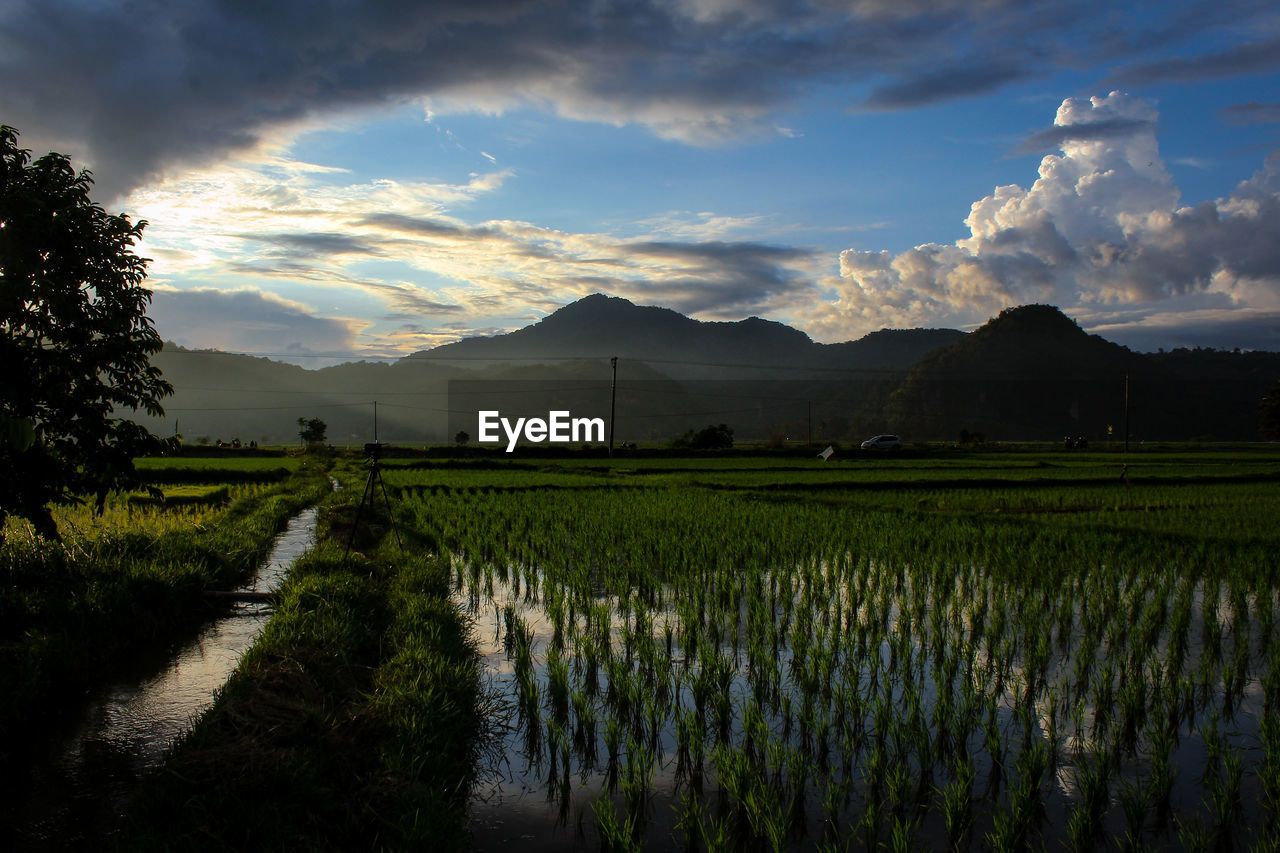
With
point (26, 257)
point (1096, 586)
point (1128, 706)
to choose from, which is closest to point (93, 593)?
point (26, 257)

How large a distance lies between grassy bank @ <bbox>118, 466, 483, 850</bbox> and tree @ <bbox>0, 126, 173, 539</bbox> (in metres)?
2.27

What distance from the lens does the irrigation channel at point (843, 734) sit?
4016 millimetres

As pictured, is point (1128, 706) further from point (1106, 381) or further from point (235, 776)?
point (1106, 381)

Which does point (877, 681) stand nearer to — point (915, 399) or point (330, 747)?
point (330, 747)

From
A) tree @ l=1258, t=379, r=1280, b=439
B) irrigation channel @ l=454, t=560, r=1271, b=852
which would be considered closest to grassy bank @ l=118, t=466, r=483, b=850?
irrigation channel @ l=454, t=560, r=1271, b=852

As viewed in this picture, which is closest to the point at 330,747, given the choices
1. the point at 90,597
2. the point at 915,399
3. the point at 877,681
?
the point at 877,681

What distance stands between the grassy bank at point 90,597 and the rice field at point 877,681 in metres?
2.89

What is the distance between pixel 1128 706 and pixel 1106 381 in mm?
114372

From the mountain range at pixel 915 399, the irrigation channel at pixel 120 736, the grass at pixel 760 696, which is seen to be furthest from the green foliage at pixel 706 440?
the irrigation channel at pixel 120 736

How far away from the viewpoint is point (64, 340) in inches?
268

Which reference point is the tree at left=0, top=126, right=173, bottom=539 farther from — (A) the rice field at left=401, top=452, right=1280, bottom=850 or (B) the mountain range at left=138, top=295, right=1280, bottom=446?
(B) the mountain range at left=138, top=295, right=1280, bottom=446

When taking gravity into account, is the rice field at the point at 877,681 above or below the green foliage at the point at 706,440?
below

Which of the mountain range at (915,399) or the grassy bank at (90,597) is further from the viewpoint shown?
the mountain range at (915,399)

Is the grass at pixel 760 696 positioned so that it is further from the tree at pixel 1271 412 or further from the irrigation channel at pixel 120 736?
the tree at pixel 1271 412
